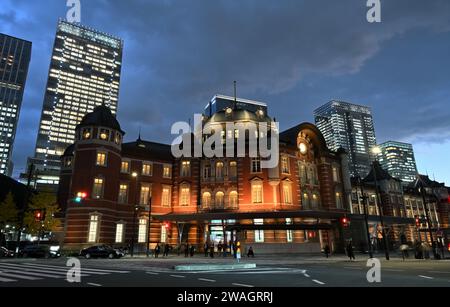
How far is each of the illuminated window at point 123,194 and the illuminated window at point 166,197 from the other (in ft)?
16.7

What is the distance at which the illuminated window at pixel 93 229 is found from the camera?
3741 centimetres

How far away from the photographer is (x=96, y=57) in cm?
19175

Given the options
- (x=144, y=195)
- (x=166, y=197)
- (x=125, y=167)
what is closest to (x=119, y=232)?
(x=144, y=195)

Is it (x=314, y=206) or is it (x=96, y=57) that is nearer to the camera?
(x=314, y=206)

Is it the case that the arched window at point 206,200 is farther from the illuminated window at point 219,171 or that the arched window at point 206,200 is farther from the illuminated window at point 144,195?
the illuminated window at point 144,195

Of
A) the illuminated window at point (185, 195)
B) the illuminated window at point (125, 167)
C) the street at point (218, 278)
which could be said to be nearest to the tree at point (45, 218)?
the illuminated window at point (125, 167)

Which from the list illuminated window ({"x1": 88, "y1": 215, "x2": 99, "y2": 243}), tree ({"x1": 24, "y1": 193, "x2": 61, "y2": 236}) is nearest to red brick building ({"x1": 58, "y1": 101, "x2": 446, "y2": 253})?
illuminated window ({"x1": 88, "y1": 215, "x2": 99, "y2": 243})

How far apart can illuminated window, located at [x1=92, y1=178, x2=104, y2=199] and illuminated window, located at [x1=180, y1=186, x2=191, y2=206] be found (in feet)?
35.6

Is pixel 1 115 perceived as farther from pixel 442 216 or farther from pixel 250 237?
pixel 442 216

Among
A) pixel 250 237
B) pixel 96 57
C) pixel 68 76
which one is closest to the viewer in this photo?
pixel 250 237

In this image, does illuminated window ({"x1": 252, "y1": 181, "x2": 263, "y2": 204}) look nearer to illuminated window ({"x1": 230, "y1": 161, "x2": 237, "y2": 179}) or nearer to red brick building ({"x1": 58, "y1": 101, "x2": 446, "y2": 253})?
red brick building ({"x1": 58, "y1": 101, "x2": 446, "y2": 253})

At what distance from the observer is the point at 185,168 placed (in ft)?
153

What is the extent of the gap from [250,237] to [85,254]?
18025 millimetres
